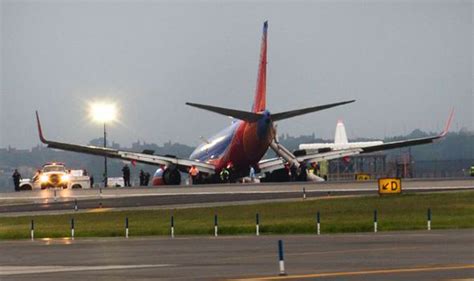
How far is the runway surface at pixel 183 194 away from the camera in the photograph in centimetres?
7994

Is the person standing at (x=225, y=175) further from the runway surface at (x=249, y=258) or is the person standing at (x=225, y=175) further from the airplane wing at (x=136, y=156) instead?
the runway surface at (x=249, y=258)

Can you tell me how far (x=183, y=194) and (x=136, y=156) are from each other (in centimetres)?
2529

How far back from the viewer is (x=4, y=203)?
290 feet

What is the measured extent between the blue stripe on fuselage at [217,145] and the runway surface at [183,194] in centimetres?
1662

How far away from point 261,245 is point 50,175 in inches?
2724

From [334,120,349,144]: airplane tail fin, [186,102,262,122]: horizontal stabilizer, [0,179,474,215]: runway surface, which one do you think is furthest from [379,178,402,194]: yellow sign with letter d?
[334,120,349,144]: airplane tail fin

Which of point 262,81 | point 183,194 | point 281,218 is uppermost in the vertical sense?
point 262,81

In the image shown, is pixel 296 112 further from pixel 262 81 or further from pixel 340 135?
pixel 340 135

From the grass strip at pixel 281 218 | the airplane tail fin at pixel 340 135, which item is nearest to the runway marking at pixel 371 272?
the grass strip at pixel 281 218

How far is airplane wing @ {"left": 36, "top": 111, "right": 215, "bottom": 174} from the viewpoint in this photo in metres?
108

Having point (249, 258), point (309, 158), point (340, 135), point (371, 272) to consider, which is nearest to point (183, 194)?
point (309, 158)

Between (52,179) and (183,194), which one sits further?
(52,179)

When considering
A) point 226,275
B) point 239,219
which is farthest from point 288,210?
point 226,275

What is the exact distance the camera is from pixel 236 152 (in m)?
106
